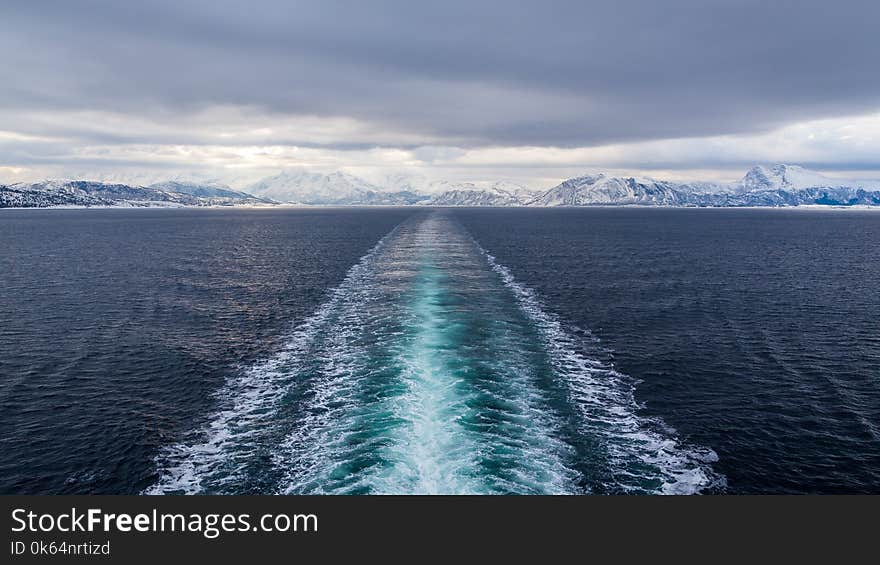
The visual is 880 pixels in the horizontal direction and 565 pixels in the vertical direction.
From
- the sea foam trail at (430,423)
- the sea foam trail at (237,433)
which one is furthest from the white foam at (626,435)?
the sea foam trail at (237,433)

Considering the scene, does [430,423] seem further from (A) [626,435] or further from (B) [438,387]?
(A) [626,435]

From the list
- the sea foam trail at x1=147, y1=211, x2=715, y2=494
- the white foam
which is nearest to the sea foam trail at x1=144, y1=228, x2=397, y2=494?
the sea foam trail at x1=147, y1=211, x2=715, y2=494

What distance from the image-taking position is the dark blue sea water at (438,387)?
99.7ft

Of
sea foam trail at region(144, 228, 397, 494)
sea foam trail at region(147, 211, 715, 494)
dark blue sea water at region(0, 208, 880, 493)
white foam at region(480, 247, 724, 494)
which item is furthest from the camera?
dark blue sea water at region(0, 208, 880, 493)

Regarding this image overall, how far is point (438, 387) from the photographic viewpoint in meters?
41.4

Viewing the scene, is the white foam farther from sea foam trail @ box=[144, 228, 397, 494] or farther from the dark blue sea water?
sea foam trail @ box=[144, 228, 397, 494]

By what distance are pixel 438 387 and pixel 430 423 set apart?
6.53 meters

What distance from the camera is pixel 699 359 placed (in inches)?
2019

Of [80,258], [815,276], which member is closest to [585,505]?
[815,276]

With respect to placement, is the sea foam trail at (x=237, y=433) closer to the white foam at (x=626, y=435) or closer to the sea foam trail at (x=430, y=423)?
the sea foam trail at (x=430, y=423)

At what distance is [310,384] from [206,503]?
2045cm

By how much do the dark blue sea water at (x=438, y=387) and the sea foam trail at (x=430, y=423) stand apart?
0.17 metres

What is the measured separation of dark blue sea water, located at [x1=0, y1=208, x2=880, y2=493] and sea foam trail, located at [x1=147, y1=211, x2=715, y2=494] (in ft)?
0.56

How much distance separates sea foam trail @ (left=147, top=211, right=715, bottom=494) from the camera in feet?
95.8
